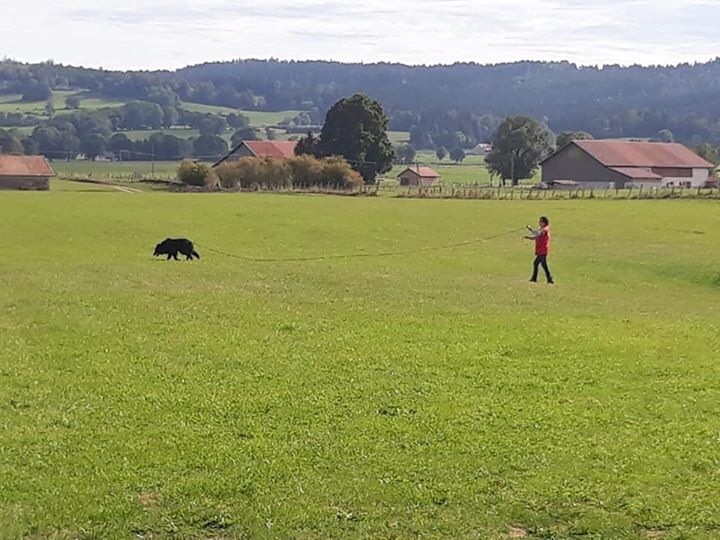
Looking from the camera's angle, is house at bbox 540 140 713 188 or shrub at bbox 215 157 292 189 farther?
house at bbox 540 140 713 188

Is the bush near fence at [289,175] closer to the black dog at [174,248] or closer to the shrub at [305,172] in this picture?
the shrub at [305,172]

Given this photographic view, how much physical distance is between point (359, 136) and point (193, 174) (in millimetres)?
20306

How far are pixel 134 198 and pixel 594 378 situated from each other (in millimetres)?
57519

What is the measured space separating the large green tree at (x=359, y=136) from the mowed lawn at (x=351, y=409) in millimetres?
77013

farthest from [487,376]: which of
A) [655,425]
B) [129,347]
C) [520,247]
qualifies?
[520,247]

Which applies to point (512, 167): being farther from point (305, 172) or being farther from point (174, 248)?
point (174, 248)

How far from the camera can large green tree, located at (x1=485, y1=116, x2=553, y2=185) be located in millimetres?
133875

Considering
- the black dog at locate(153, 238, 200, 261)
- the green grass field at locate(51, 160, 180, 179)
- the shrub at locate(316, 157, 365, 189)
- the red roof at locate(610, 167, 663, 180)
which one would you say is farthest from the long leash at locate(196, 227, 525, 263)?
the green grass field at locate(51, 160, 180, 179)

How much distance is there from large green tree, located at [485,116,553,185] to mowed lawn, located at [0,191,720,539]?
106146mm

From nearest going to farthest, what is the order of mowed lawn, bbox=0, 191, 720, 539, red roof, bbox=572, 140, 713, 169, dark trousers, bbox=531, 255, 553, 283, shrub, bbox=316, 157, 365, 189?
mowed lawn, bbox=0, 191, 720, 539
dark trousers, bbox=531, 255, 553, 283
shrub, bbox=316, 157, 365, 189
red roof, bbox=572, 140, 713, 169

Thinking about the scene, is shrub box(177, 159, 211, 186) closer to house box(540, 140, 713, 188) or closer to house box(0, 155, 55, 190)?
house box(0, 155, 55, 190)

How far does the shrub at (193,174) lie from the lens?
9238 centimetres

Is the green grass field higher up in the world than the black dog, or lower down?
lower down

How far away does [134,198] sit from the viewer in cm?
6925
